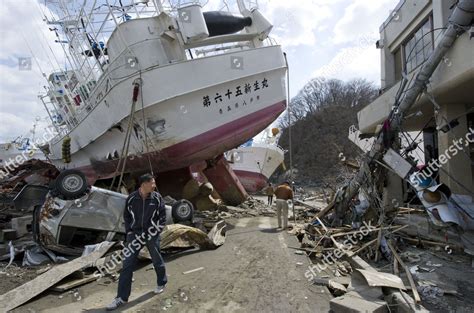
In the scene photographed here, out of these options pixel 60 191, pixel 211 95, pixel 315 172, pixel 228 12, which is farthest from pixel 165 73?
pixel 315 172

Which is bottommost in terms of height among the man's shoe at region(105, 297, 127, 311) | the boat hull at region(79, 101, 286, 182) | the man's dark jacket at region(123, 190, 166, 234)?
the man's shoe at region(105, 297, 127, 311)

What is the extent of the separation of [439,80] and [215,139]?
6.87 meters

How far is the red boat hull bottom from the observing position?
88.0ft

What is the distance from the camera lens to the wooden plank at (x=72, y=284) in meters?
5.57

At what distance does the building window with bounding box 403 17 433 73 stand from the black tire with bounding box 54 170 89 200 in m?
9.24

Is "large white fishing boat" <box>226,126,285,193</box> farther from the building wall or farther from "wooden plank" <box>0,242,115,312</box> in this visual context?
"wooden plank" <box>0,242,115,312</box>

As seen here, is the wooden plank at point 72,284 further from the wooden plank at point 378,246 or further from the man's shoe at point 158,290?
the wooden plank at point 378,246

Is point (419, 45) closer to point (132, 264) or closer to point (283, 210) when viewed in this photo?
point (283, 210)

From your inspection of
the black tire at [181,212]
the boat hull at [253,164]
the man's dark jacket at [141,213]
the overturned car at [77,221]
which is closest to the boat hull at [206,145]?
the black tire at [181,212]

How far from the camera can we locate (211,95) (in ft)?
39.4

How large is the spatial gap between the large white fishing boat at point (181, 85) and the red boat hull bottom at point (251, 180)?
1330 cm

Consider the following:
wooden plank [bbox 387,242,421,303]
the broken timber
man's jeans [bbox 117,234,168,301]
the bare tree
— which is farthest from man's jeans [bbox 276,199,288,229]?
the bare tree
